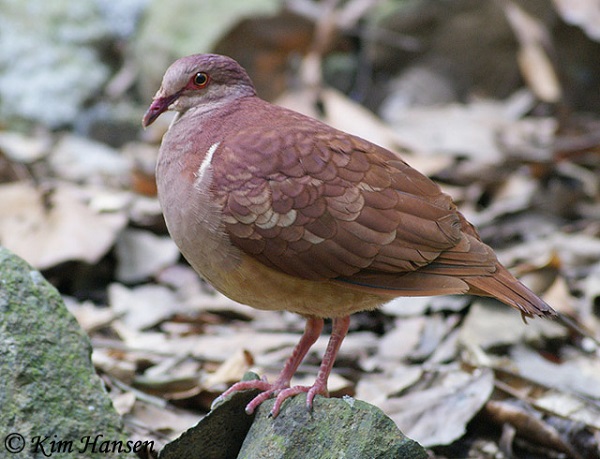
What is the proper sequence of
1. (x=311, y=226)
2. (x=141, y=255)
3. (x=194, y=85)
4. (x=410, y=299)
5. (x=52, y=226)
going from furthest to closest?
1. (x=141, y=255)
2. (x=52, y=226)
3. (x=410, y=299)
4. (x=194, y=85)
5. (x=311, y=226)

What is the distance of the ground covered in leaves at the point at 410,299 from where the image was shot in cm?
424

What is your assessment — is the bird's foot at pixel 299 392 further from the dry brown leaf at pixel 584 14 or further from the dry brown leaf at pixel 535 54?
the dry brown leaf at pixel 535 54

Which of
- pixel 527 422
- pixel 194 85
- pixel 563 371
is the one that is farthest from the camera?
pixel 563 371

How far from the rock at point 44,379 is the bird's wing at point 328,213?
77cm

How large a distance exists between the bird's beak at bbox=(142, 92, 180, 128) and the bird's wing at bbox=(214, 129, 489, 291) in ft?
1.55

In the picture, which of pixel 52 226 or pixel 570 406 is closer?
pixel 570 406

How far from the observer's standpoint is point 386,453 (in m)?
3.07

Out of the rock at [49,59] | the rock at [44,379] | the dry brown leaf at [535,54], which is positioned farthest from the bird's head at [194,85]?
the rock at [49,59]

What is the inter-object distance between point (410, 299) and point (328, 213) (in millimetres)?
2013

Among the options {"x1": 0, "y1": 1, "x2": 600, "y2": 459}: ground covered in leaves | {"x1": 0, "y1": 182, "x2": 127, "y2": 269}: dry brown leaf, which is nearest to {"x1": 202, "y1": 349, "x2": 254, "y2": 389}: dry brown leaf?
{"x1": 0, "y1": 1, "x2": 600, "y2": 459}: ground covered in leaves

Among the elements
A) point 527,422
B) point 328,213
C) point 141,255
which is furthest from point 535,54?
point 328,213

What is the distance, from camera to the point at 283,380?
12.0 feet

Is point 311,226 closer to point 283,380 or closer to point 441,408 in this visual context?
point 283,380

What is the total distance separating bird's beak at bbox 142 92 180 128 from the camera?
3848 mm
